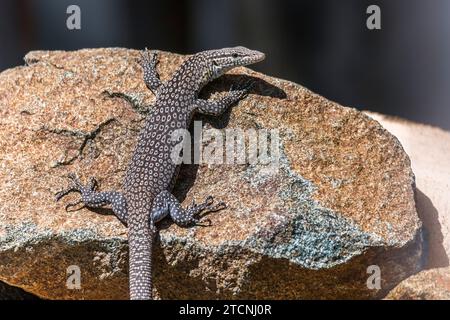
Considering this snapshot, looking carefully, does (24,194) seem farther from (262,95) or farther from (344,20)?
(344,20)

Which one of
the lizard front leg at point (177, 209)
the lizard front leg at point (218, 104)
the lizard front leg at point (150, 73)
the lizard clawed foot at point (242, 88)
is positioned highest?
the lizard front leg at point (150, 73)

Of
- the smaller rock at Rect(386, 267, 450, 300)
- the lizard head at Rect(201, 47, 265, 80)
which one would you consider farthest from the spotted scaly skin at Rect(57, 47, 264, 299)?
the smaller rock at Rect(386, 267, 450, 300)

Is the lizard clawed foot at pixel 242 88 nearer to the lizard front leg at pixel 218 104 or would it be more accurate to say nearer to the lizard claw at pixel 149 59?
the lizard front leg at pixel 218 104

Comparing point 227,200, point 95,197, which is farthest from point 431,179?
point 95,197

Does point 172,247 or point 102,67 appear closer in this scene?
point 172,247

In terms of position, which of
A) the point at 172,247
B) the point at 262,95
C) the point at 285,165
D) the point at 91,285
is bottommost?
the point at 91,285

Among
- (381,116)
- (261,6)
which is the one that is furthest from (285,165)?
(261,6)

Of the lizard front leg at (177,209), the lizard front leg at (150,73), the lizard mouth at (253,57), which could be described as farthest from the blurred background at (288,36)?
the lizard front leg at (177,209)

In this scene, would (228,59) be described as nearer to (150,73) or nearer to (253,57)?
(253,57)
